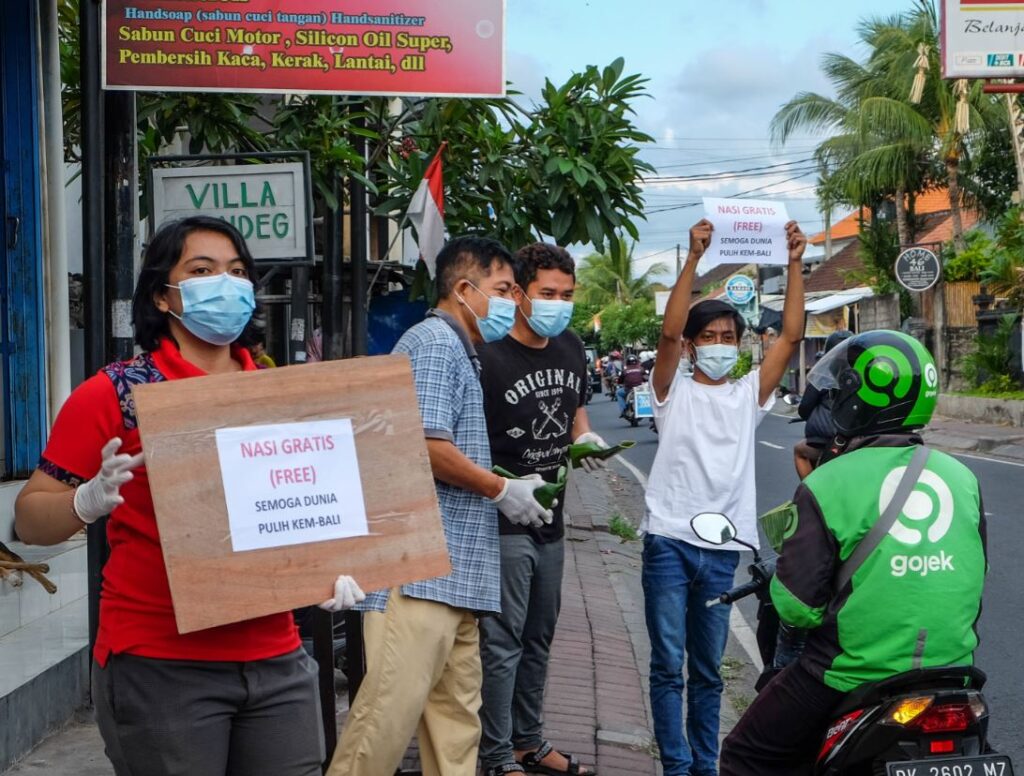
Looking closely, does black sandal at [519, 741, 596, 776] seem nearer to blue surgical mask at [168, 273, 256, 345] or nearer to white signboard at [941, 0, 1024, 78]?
blue surgical mask at [168, 273, 256, 345]

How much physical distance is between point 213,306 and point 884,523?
1661 millimetres

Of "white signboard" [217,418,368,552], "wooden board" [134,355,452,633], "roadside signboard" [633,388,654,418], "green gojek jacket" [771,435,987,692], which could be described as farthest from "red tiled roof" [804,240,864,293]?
"white signboard" [217,418,368,552]

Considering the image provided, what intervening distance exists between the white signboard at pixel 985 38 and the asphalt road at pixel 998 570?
5740 millimetres

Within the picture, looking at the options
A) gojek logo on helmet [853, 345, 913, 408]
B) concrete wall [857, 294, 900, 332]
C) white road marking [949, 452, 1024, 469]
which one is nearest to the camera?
gojek logo on helmet [853, 345, 913, 408]

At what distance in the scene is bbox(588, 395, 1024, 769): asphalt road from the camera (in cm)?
642

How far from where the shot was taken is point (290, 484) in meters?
2.92

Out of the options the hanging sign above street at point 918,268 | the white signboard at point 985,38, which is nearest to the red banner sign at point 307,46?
the white signboard at point 985,38

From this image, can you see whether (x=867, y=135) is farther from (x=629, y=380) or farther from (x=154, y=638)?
(x=154, y=638)

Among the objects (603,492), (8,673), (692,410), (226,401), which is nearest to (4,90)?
(8,673)

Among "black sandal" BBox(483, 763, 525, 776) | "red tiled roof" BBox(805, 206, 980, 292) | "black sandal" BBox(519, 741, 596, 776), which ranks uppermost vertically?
"red tiled roof" BBox(805, 206, 980, 292)

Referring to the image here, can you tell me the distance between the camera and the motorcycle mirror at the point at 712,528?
3.76 meters

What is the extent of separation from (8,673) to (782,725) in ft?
10.6

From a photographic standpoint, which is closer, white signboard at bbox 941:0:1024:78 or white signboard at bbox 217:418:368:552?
white signboard at bbox 217:418:368:552

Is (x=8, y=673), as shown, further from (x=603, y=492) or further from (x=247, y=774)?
(x=603, y=492)
